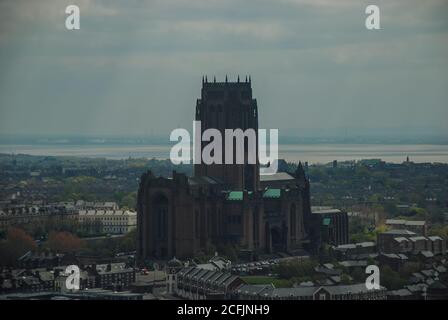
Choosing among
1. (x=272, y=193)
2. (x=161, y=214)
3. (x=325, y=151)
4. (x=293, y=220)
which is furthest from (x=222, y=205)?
(x=325, y=151)

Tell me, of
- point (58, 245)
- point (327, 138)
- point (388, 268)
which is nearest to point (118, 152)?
point (327, 138)

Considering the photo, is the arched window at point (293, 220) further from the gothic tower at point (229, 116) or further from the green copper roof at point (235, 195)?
the green copper roof at point (235, 195)

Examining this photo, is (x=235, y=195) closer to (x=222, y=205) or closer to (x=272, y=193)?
(x=222, y=205)

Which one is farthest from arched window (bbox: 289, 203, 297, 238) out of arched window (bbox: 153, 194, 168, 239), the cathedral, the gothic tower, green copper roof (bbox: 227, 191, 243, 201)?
arched window (bbox: 153, 194, 168, 239)

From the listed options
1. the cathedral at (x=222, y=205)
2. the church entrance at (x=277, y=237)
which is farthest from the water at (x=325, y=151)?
the church entrance at (x=277, y=237)

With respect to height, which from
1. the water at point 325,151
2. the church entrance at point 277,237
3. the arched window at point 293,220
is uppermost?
the water at point 325,151

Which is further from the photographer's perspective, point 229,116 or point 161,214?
point 229,116
